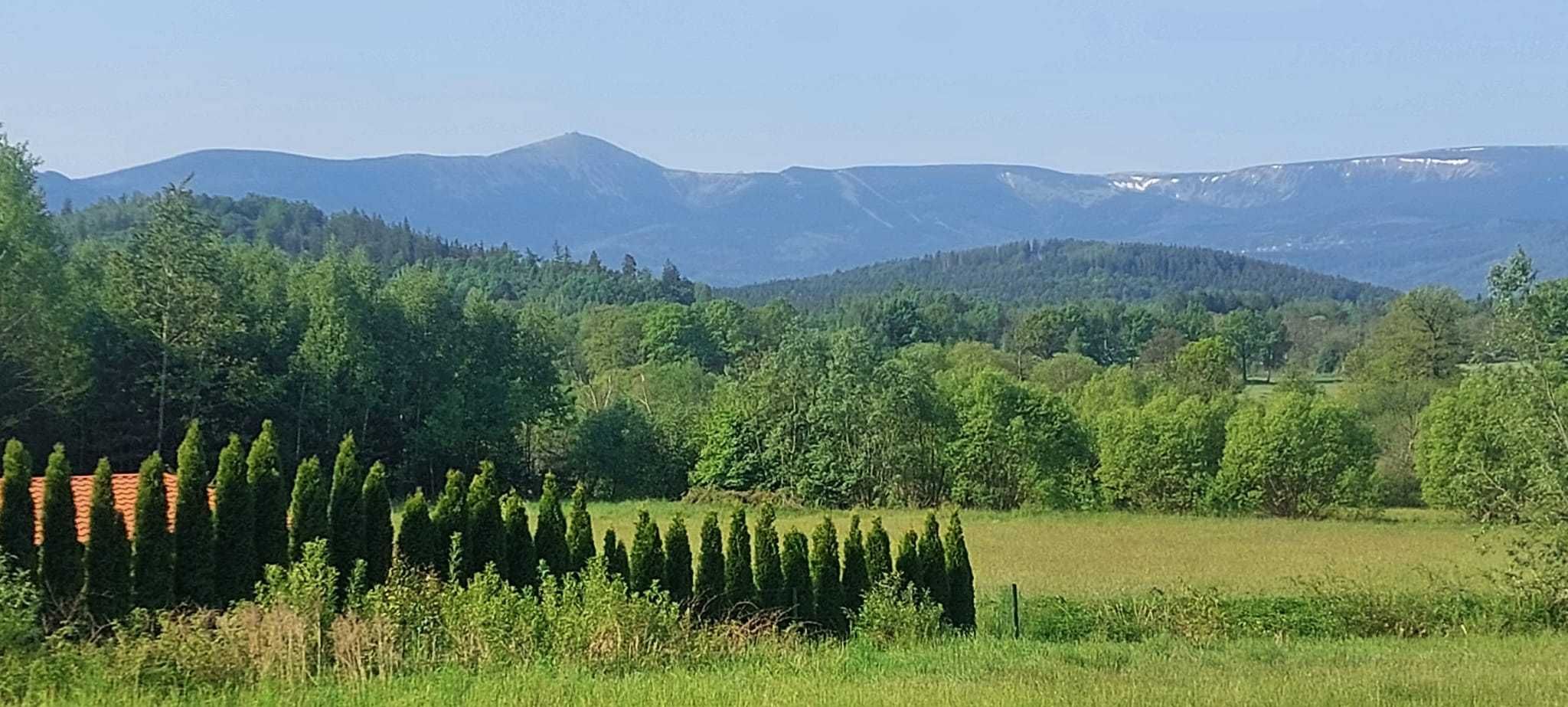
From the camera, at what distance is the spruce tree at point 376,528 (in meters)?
19.2

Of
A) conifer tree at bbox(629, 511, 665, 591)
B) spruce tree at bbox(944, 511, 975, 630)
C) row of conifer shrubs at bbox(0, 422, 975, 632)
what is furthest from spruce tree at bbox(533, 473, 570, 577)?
spruce tree at bbox(944, 511, 975, 630)

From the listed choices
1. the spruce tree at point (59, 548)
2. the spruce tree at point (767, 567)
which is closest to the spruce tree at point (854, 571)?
the spruce tree at point (767, 567)

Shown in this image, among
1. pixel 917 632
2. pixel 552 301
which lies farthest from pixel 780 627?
pixel 552 301

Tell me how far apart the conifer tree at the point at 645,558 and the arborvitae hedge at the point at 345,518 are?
391cm

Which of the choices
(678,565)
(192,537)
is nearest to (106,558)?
(192,537)

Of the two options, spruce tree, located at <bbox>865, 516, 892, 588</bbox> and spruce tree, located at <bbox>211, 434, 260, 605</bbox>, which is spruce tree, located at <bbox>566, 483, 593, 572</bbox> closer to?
spruce tree, located at <bbox>865, 516, 892, 588</bbox>

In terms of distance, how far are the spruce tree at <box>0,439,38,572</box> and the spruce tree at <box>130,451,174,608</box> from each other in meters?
1.09

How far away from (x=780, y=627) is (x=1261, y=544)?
2655cm

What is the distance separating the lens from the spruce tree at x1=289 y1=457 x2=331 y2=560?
1861 centimetres

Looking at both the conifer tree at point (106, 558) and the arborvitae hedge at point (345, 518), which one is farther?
the arborvitae hedge at point (345, 518)

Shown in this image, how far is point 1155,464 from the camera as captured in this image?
60.2 meters

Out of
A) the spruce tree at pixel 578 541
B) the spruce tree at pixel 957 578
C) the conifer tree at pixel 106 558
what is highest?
the conifer tree at pixel 106 558

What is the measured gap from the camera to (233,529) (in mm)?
17938

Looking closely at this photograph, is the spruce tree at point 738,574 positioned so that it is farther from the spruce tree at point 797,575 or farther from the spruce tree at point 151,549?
the spruce tree at point 151,549
